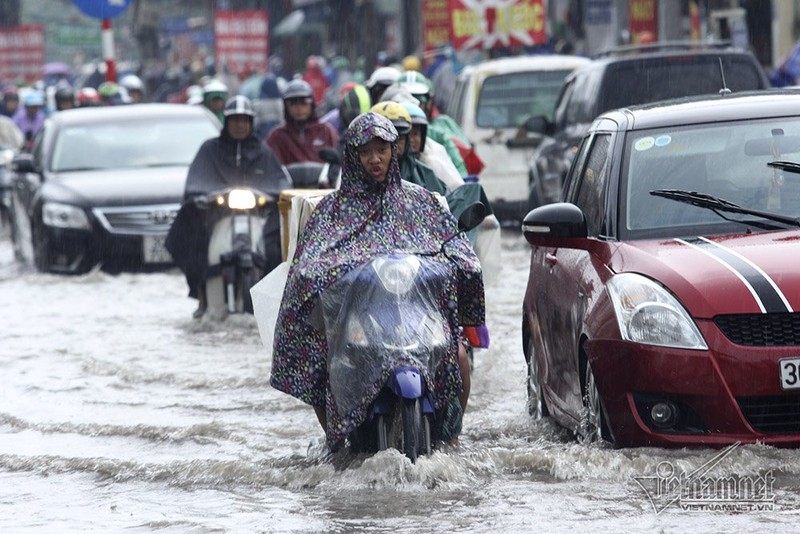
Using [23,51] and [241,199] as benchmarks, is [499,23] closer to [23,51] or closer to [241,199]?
[241,199]

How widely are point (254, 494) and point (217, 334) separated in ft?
21.5

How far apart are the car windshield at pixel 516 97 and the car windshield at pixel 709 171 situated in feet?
41.0

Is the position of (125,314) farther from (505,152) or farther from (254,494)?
(254,494)

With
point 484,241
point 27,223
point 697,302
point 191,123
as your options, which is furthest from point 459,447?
point 27,223

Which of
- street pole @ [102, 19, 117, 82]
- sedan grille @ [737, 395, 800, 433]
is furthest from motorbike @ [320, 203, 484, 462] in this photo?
street pole @ [102, 19, 117, 82]

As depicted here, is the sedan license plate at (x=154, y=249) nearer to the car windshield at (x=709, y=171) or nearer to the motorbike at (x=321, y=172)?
the motorbike at (x=321, y=172)

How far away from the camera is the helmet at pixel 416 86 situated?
1295 cm

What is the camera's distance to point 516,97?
2136 cm

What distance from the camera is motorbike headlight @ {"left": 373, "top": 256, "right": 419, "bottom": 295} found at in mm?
7797

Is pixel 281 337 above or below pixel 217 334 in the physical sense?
above

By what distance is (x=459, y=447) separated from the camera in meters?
8.36

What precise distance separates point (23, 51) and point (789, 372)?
4293 centimetres

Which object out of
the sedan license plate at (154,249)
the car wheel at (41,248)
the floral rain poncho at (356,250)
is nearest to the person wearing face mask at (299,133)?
the sedan license plate at (154,249)

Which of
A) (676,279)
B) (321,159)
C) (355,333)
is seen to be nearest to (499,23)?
(321,159)
